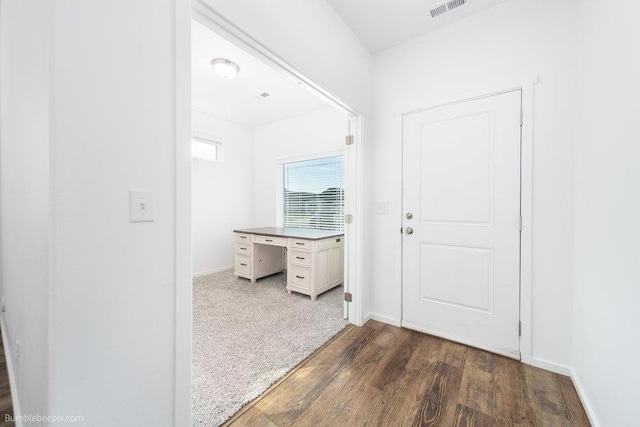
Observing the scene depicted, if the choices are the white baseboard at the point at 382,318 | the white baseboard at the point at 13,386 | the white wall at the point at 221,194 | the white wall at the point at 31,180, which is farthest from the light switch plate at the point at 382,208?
the white wall at the point at 221,194

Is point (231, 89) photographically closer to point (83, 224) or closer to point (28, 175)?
point (28, 175)

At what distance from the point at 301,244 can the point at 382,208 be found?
1.22 m

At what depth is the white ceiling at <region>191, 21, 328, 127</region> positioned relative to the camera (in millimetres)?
2408

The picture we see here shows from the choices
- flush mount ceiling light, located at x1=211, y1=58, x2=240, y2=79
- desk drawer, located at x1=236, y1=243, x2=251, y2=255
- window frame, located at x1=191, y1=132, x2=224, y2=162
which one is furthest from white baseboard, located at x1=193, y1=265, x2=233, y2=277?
flush mount ceiling light, located at x1=211, y1=58, x2=240, y2=79

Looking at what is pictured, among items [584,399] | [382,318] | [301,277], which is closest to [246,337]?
[301,277]

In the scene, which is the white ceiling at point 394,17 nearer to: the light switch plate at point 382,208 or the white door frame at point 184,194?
the white door frame at point 184,194

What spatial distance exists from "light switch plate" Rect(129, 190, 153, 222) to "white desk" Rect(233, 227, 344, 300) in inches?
89.0

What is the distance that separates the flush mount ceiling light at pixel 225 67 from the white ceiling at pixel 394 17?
1.20m

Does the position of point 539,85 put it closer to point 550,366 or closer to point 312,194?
point 550,366

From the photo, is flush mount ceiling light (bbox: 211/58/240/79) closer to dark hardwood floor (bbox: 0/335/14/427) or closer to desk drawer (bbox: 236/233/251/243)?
desk drawer (bbox: 236/233/251/243)

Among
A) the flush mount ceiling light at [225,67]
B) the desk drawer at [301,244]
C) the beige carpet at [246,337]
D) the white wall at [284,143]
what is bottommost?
the beige carpet at [246,337]

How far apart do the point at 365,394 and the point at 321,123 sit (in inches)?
142

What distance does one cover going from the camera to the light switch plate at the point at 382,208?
249cm

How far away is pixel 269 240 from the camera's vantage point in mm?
3584
